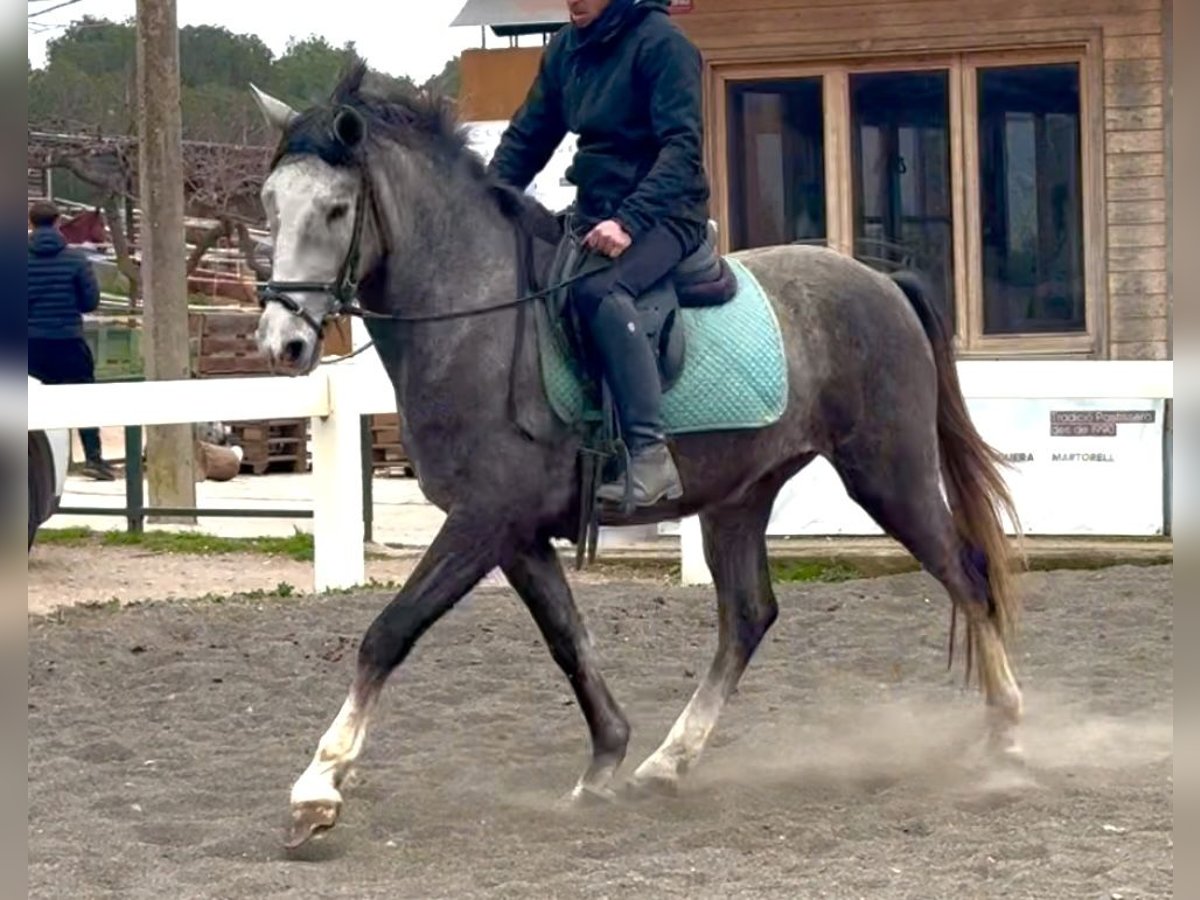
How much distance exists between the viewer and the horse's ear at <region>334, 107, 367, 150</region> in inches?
217

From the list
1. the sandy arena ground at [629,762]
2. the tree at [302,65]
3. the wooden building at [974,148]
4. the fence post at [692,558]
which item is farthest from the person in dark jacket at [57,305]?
the tree at [302,65]

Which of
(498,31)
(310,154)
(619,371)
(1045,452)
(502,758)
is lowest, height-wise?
(502,758)

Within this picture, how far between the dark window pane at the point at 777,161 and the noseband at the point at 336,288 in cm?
626

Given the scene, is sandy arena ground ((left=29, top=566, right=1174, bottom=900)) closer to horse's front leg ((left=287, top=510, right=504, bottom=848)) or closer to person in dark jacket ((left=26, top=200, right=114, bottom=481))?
horse's front leg ((left=287, top=510, right=504, bottom=848))

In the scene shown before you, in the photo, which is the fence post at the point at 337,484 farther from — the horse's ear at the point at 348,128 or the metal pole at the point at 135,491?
the horse's ear at the point at 348,128

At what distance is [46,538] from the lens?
42.8 feet

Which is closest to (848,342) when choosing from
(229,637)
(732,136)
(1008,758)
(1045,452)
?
(1008,758)

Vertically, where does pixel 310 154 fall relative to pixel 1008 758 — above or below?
above

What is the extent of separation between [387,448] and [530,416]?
1206 cm

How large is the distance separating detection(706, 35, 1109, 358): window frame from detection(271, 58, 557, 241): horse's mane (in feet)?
17.2

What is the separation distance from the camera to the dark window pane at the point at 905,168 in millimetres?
11398

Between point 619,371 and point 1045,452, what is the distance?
220 inches

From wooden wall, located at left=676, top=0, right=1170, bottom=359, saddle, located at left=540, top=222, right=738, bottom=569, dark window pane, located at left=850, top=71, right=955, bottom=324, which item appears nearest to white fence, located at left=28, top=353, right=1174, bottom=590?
wooden wall, located at left=676, top=0, right=1170, bottom=359

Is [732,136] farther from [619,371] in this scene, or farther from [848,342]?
[619,371]
